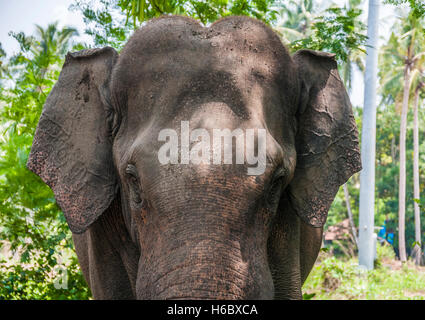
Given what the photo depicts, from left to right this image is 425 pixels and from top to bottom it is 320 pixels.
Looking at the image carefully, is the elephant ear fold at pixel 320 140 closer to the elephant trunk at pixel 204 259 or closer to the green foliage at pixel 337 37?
the elephant trunk at pixel 204 259

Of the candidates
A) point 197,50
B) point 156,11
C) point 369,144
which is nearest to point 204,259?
point 197,50

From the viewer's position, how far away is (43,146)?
3492 mm

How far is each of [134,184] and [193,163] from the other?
450 mm

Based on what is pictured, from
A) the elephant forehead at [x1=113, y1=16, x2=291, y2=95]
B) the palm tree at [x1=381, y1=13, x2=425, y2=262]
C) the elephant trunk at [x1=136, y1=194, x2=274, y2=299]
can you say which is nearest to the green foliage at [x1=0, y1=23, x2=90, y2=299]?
the elephant forehead at [x1=113, y1=16, x2=291, y2=95]

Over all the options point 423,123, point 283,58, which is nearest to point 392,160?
point 423,123

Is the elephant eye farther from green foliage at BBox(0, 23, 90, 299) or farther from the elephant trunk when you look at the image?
green foliage at BBox(0, 23, 90, 299)

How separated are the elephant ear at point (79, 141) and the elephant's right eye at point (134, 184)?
41cm

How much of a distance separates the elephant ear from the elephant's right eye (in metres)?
0.41

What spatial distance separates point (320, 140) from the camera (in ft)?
11.6

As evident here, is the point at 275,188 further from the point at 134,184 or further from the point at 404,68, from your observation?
the point at 404,68

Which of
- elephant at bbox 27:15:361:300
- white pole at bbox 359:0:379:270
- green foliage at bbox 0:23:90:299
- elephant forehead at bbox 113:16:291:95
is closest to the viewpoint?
elephant at bbox 27:15:361:300

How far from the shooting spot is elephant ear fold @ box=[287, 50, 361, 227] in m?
3.44

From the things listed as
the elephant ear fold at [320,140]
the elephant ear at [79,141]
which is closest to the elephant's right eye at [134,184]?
the elephant ear at [79,141]

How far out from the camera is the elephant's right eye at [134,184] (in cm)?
286
